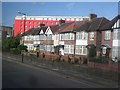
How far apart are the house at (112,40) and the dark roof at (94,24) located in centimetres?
198

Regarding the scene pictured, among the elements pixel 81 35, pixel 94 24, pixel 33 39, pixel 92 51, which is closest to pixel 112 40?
pixel 92 51

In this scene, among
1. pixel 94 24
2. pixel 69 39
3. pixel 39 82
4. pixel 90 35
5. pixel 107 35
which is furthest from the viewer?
pixel 69 39

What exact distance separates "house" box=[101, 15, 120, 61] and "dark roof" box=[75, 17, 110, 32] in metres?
1.98

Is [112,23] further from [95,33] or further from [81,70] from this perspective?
[81,70]

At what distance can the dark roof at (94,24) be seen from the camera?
4403cm

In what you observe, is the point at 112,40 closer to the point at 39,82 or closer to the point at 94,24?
the point at 94,24

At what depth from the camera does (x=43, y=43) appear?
64875 millimetres

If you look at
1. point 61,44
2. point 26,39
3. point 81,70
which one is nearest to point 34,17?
point 26,39

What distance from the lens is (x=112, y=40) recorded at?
3969 centimetres

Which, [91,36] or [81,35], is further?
[81,35]

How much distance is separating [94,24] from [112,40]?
23.4ft

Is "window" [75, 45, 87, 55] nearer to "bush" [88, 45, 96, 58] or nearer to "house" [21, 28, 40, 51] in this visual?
"bush" [88, 45, 96, 58]

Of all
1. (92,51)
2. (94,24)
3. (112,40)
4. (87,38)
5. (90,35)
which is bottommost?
(92,51)

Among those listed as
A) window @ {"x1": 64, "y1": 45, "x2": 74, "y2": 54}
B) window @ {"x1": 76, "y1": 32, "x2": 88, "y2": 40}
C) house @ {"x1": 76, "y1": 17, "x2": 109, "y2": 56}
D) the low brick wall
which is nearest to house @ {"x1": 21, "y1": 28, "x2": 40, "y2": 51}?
window @ {"x1": 64, "y1": 45, "x2": 74, "y2": 54}
